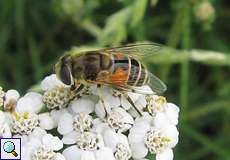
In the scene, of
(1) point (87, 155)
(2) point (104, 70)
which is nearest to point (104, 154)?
(1) point (87, 155)

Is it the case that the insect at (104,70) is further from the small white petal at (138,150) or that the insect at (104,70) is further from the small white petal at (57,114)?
the small white petal at (138,150)

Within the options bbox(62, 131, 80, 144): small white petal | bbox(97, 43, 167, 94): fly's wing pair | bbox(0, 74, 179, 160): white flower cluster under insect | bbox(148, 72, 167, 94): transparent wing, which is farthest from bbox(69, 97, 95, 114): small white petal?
bbox(148, 72, 167, 94): transparent wing

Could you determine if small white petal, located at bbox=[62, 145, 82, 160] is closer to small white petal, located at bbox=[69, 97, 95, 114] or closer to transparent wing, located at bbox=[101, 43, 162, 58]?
small white petal, located at bbox=[69, 97, 95, 114]

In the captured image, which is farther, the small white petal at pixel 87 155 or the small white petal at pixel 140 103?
the small white petal at pixel 140 103

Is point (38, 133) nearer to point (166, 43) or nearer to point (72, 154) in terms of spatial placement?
point (72, 154)

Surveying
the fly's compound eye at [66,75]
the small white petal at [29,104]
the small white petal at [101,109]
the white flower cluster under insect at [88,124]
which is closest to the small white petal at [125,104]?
the white flower cluster under insect at [88,124]

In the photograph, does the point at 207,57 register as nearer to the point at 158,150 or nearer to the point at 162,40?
the point at 162,40

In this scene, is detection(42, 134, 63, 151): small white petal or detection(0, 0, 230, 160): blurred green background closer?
detection(42, 134, 63, 151): small white petal

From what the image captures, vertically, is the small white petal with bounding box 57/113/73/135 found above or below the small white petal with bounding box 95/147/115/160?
above
